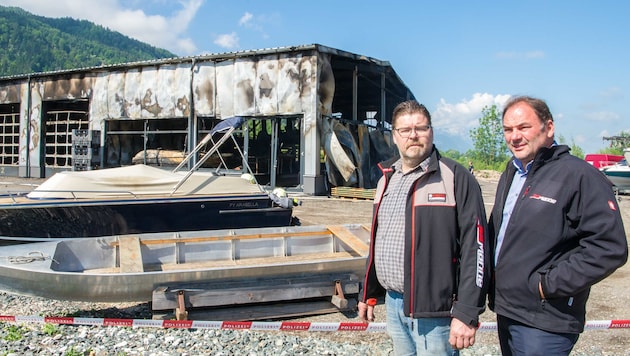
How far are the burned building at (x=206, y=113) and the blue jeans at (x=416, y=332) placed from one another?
1478 cm

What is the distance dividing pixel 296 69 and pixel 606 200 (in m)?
16.3

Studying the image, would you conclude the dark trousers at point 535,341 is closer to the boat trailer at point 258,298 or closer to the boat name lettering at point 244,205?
the boat trailer at point 258,298

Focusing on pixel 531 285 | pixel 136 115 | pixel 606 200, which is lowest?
pixel 531 285

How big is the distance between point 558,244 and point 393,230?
807mm

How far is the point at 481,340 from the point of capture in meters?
4.70

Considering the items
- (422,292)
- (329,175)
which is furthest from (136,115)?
(422,292)

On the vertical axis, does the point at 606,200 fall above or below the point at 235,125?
below

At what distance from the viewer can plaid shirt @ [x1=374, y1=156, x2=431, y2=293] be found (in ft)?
8.26

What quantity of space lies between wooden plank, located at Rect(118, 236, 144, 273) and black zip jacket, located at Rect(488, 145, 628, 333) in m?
3.91

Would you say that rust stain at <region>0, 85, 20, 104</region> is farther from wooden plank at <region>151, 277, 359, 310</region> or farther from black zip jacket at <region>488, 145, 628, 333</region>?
black zip jacket at <region>488, 145, 628, 333</region>

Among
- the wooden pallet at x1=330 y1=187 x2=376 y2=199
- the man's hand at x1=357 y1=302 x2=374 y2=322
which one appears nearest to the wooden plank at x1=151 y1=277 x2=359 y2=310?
the man's hand at x1=357 y1=302 x2=374 y2=322

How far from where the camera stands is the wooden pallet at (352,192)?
17156 mm

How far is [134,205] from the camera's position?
769 centimetres

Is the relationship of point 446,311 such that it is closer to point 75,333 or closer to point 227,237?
point 75,333
